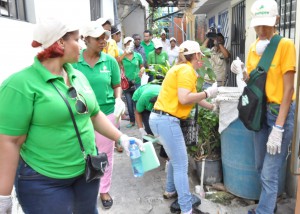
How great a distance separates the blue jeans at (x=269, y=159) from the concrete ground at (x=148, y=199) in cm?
52

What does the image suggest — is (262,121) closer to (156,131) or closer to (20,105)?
(156,131)

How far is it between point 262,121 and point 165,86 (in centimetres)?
93

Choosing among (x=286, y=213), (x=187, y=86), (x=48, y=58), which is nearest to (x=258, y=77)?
(x=187, y=86)

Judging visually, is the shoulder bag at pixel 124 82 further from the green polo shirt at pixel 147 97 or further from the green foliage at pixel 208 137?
the green foliage at pixel 208 137

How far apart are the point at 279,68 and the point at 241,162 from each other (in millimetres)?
1220

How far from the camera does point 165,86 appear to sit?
2900 millimetres

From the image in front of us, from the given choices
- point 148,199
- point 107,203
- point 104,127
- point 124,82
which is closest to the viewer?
point 104,127

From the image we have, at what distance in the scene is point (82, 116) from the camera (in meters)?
1.77

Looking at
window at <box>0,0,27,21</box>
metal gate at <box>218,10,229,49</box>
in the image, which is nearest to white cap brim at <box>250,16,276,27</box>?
window at <box>0,0,27,21</box>

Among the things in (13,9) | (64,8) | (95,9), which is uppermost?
(95,9)

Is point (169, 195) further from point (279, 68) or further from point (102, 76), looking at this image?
point (279, 68)

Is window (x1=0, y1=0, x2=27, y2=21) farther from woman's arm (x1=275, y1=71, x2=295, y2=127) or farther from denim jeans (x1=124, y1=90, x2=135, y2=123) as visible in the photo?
denim jeans (x1=124, y1=90, x2=135, y2=123)

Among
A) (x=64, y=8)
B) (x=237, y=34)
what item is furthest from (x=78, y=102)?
(x=237, y=34)

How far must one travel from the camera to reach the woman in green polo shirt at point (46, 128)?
1539 millimetres
